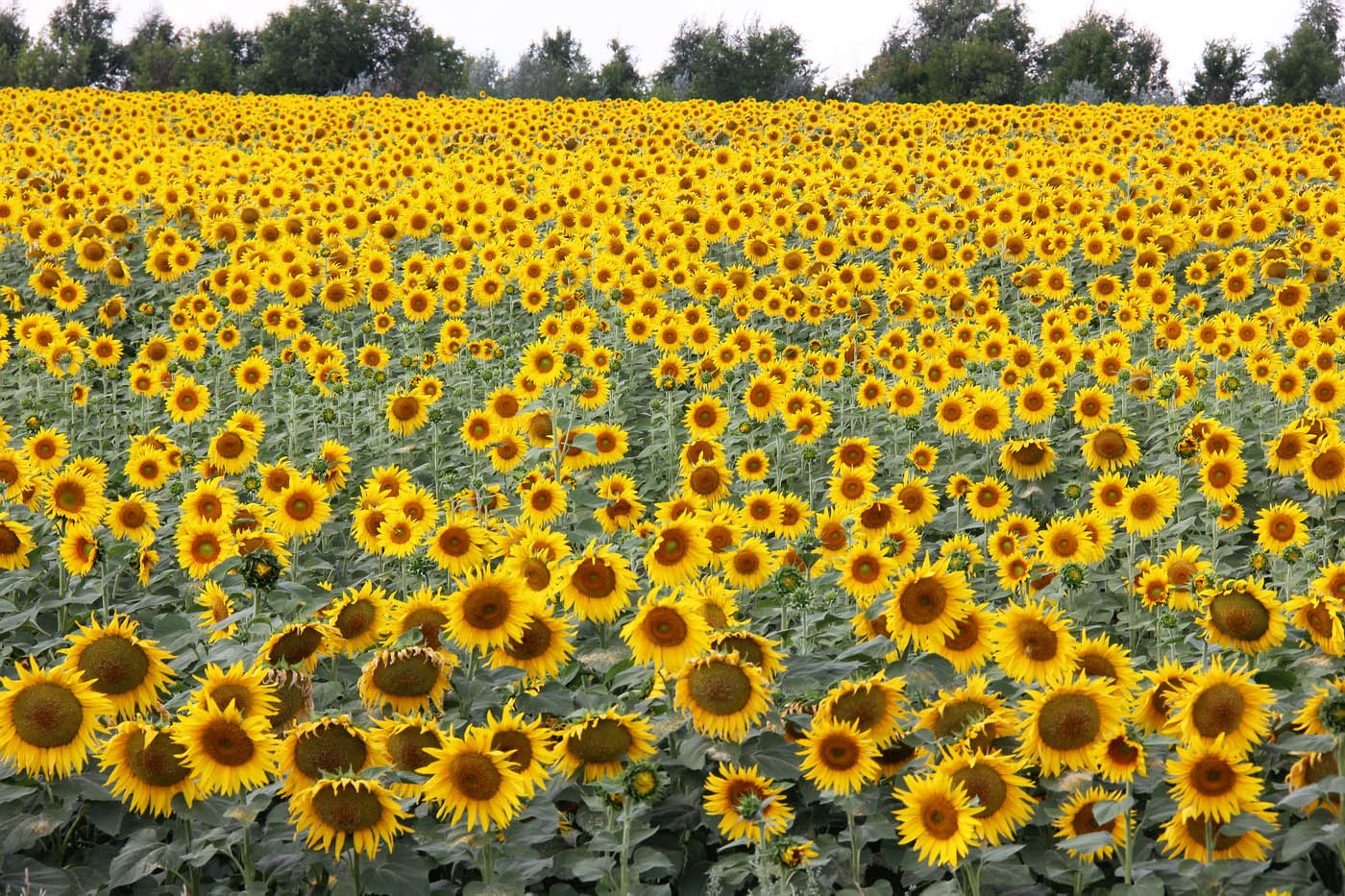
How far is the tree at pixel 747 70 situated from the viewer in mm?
40906

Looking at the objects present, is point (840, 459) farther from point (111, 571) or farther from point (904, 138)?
point (904, 138)

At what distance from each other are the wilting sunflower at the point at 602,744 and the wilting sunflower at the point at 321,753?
594 millimetres

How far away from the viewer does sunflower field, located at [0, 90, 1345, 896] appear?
11.6 feet

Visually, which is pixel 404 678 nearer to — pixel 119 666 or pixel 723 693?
pixel 119 666

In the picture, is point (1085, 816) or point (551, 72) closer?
point (1085, 816)

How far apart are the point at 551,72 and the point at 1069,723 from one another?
44.4 meters

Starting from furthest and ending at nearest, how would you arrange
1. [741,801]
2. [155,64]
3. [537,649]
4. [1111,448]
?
[155,64] < [1111,448] < [537,649] < [741,801]

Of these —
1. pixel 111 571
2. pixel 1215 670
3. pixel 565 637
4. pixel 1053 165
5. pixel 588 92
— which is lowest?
pixel 111 571

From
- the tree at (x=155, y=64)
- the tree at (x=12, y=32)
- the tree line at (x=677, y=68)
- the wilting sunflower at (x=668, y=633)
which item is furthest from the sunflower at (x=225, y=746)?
the tree at (x=12, y=32)

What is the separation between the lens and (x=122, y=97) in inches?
1032

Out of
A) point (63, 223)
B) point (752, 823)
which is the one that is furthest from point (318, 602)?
point (63, 223)

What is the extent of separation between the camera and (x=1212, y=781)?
3.38 m

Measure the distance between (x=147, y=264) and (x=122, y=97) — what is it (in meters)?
17.3

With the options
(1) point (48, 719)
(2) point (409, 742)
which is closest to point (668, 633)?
(2) point (409, 742)
